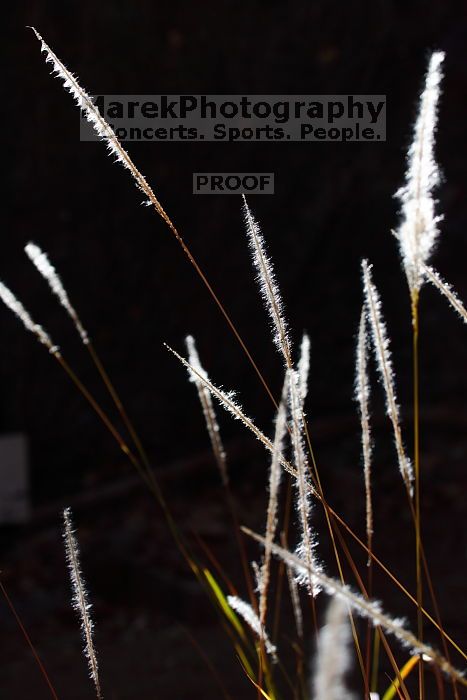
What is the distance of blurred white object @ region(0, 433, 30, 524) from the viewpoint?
2.82 m

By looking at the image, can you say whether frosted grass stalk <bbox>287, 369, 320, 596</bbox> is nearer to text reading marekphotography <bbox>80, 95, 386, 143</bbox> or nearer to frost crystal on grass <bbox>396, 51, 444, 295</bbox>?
frost crystal on grass <bbox>396, 51, 444, 295</bbox>

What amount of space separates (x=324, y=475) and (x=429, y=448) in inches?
13.5

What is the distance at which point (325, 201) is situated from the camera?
2.94m

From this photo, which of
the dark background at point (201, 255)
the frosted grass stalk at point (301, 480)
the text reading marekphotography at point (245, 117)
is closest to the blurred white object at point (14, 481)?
the dark background at point (201, 255)

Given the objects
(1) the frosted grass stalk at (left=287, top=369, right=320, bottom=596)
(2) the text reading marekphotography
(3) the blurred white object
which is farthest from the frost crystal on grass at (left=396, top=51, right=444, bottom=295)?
(3) the blurred white object

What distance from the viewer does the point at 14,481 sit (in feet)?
9.28

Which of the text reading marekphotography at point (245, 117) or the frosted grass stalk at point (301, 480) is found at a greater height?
the text reading marekphotography at point (245, 117)

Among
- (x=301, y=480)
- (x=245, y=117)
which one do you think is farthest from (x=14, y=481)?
(x=301, y=480)

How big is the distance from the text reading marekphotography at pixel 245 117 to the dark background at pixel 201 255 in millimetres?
170

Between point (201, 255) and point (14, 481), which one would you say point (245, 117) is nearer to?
point (201, 255)

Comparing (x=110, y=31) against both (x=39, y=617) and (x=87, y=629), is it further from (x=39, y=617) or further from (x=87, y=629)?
(x=87, y=629)

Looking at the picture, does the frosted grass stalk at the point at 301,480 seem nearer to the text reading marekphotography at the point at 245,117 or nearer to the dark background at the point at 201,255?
the text reading marekphotography at the point at 245,117

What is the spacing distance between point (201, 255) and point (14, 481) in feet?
3.00

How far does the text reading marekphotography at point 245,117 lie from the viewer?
5.69ft
